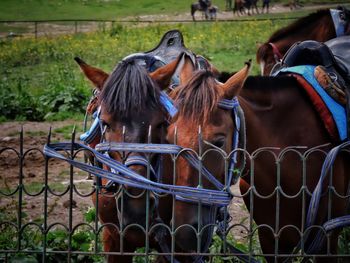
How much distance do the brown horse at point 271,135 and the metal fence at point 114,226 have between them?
1.1 inches

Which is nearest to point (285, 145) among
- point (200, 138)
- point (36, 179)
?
point (200, 138)

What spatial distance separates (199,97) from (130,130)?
1.42 feet

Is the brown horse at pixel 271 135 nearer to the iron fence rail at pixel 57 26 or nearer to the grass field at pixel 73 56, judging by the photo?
the grass field at pixel 73 56

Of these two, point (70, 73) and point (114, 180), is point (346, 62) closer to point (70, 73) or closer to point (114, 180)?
point (114, 180)

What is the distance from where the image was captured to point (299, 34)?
6.36m

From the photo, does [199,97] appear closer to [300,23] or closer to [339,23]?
[339,23]

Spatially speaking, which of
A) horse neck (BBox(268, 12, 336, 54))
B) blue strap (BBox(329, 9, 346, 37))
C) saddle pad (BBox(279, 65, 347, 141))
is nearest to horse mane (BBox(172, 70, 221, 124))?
saddle pad (BBox(279, 65, 347, 141))

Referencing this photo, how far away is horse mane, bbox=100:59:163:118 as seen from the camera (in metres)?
3.62

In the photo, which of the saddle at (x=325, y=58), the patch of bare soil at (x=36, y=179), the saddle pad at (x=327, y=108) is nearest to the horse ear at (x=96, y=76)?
the patch of bare soil at (x=36, y=179)

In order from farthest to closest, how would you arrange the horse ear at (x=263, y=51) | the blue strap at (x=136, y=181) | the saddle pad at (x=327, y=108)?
the horse ear at (x=263, y=51), the saddle pad at (x=327, y=108), the blue strap at (x=136, y=181)

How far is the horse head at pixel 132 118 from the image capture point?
3385 millimetres

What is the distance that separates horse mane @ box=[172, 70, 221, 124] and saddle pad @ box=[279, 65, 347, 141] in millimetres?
939

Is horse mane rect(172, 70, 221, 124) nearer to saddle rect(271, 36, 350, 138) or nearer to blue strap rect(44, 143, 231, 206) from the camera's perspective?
blue strap rect(44, 143, 231, 206)

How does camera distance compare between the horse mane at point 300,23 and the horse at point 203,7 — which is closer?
the horse mane at point 300,23
